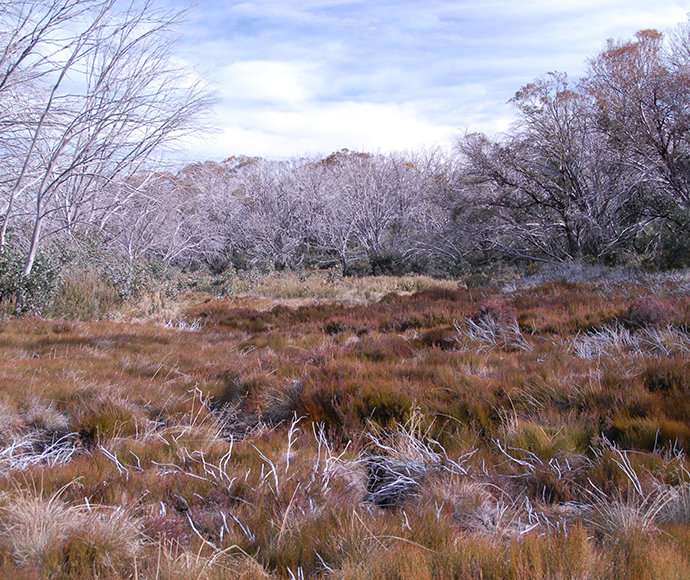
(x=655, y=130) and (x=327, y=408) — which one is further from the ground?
(x=655, y=130)

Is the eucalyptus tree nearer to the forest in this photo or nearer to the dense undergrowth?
the forest

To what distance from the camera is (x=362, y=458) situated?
2.65 meters

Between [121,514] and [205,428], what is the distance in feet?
4.18

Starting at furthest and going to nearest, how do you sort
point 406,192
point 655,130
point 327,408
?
point 406,192
point 655,130
point 327,408

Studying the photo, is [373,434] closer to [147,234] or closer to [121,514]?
[121,514]

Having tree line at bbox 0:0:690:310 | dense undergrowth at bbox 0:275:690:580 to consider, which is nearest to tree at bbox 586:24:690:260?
tree line at bbox 0:0:690:310

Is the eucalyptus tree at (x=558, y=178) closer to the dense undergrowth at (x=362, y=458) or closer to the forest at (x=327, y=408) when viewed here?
the forest at (x=327, y=408)

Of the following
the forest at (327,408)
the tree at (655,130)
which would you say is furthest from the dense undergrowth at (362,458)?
the tree at (655,130)

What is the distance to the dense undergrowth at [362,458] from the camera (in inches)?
62.2

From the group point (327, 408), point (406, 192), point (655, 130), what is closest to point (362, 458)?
point (327, 408)

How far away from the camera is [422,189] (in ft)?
83.0

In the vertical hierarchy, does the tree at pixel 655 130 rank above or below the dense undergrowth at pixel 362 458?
above

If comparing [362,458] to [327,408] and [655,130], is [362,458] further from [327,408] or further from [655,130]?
[655,130]

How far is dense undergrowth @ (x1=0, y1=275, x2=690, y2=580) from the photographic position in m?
1.58
